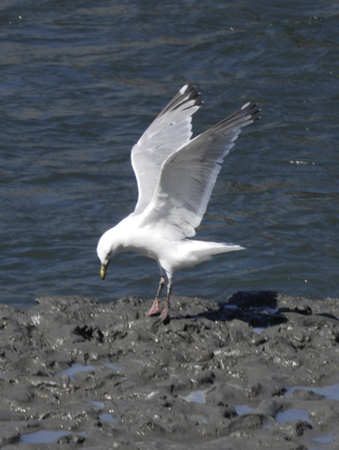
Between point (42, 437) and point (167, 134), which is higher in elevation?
point (167, 134)

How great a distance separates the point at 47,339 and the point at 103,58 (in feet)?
30.5

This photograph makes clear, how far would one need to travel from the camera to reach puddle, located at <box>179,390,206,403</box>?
19.5ft

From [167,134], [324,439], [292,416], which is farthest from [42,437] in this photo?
[167,134]

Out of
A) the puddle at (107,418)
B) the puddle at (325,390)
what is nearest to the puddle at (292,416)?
the puddle at (325,390)

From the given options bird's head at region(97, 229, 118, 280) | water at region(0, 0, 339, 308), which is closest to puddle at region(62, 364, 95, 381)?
bird's head at region(97, 229, 118, 280)

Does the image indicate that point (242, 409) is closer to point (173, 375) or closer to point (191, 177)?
point (173, 375)

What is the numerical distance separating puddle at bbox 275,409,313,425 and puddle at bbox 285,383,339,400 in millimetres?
296

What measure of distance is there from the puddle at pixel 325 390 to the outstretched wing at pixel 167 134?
279cm

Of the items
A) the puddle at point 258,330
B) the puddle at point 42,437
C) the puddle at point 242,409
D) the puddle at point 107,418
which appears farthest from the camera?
the puddle at point 258,330

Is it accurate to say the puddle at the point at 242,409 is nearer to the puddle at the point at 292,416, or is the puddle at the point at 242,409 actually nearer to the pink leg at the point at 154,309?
the puddle at the point at 292,416

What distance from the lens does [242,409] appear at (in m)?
5.88

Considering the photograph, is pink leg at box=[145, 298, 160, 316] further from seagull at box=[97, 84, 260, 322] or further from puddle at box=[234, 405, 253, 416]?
puddle at box=[234, 405, 253, 416]

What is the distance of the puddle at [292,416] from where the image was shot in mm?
5690

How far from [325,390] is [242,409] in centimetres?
65
